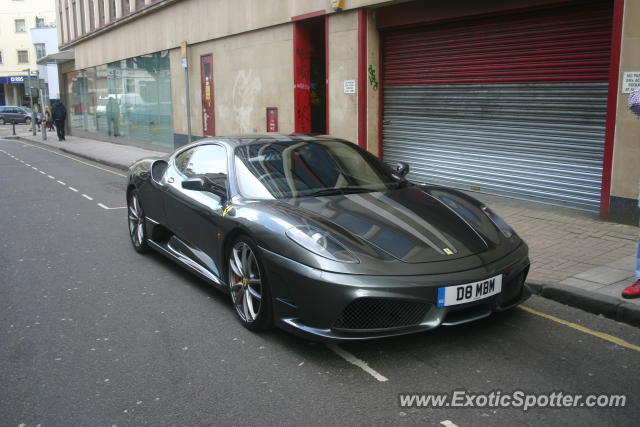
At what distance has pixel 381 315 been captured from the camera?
12.2ft

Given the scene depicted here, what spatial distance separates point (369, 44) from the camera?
11781mm

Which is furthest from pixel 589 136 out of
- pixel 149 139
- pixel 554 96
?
pixel 149 139

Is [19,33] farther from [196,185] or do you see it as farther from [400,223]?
[400,223]

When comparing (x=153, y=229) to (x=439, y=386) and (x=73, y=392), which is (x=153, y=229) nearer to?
(x=73, y=392)

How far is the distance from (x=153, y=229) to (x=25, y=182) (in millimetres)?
9129

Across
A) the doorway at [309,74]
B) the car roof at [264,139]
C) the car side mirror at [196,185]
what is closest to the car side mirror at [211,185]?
the car side mirror at [196,185]

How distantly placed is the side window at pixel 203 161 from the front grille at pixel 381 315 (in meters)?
1.94

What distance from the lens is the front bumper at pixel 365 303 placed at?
363cm

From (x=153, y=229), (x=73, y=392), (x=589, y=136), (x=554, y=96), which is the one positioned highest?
(x=554, y=96)

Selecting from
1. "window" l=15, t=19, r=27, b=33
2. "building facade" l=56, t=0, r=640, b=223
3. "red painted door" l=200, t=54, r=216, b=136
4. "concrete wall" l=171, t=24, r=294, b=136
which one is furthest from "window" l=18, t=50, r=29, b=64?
"red painted door" l=200, t=54, r=216, b=136

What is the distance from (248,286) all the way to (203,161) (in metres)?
1.70

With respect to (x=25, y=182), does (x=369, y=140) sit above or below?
above

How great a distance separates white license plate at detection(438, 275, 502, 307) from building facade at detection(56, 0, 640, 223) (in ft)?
14.4

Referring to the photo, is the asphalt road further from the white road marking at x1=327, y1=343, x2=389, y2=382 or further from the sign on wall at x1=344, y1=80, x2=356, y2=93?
the sign on wall at x1=344, y1=80, x2=356, y2=93
